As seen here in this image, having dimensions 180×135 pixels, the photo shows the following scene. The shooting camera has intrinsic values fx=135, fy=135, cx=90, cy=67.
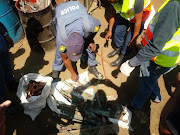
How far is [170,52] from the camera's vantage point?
182cm

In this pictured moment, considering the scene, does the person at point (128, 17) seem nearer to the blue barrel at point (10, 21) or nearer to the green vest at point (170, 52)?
the green vest at point (170, 52)

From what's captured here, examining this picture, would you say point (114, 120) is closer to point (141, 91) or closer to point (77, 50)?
point (141, 91)

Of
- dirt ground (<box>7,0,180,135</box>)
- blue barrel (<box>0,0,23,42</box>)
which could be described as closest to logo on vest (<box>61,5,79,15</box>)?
dirt ground (<box>7,0,180,135</box>)

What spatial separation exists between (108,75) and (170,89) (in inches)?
58.4

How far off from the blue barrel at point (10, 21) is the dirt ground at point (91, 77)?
24 cm

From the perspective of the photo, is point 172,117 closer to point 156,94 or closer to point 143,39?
point 143,39

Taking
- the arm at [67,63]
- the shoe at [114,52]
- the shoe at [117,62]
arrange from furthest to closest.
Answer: the shoe at [114,52] → the shoe at [117,62] → the arm at [67,63]

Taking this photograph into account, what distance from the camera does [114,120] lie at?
256 centimetres

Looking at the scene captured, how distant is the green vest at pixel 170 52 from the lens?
1.71m

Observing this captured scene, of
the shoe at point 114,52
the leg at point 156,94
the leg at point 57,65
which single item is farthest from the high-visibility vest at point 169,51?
the leg at point 57,65

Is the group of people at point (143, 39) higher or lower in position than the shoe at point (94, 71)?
higher

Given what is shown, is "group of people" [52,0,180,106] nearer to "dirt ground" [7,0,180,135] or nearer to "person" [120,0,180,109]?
"person" [120,0,180,109]

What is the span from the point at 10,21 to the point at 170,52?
3.89 meters

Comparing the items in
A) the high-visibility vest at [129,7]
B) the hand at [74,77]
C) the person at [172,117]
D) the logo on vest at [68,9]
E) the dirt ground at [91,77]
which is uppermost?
the logo on vest at [68,9]
